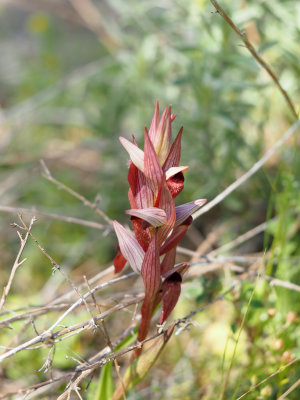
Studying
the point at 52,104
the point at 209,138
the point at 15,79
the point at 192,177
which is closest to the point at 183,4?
the point at 209,138

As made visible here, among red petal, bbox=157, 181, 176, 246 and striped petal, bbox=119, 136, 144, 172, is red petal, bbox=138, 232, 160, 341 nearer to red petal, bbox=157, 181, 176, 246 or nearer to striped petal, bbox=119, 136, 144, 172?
red petal, bbox=157, 181, 176, 246

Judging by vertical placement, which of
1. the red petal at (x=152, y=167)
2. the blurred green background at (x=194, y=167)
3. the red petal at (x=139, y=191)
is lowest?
the blurred green background at (x=194, y=167)

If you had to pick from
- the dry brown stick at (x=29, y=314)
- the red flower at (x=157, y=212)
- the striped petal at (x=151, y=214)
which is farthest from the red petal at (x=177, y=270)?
the dry brown stick at (x=29, y=314)

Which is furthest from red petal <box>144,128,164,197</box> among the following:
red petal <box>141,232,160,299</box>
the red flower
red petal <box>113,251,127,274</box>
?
red petal <box>113,251,127,274</box>

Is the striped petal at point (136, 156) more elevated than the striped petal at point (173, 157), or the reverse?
the striped petal at point (136, 156)

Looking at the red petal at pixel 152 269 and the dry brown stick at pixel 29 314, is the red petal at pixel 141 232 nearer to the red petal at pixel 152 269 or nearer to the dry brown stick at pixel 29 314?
the red petal at pixel 152 269

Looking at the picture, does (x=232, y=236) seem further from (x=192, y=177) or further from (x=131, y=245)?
(x=131, y=245)

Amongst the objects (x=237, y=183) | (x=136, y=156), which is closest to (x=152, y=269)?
(x=136, y=156)

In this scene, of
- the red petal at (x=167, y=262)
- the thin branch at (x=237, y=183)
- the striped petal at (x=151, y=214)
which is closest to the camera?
the striped petal at (x=151, y=214)
